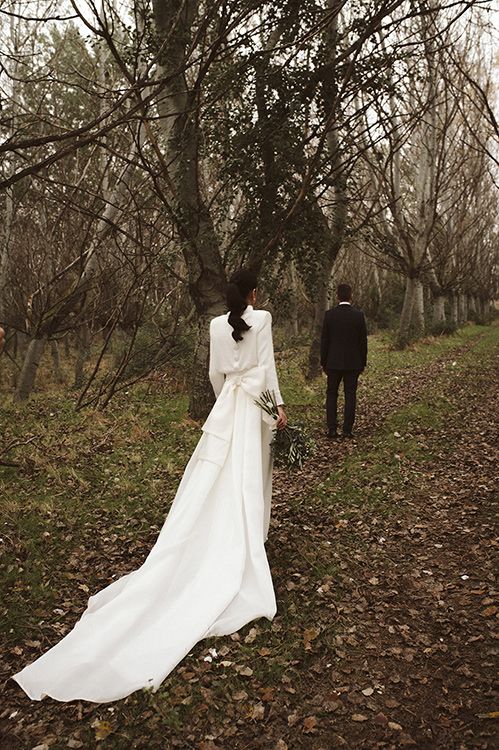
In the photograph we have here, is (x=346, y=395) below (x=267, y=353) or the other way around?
below

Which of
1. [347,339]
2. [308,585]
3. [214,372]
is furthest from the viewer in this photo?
[347,339]

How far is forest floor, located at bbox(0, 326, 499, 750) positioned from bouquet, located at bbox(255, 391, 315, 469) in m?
0.95

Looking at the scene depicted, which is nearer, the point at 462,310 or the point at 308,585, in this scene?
the point at 308,585

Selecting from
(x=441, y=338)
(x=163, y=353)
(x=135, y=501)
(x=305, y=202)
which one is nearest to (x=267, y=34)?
(x=305, y=202)

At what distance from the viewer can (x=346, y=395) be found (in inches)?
360

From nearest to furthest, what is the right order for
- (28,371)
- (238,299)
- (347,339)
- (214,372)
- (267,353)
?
1. (238,299)
2. (267,353)
3. (214,372)
4. (347,339)
5. (28,371)

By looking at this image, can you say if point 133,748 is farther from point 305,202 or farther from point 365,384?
point 365,384

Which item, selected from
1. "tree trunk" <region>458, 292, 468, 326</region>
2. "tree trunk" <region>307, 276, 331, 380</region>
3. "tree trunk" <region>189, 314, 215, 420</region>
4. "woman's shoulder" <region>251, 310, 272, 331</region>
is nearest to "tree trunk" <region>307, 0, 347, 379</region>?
"tree trunk" <region>307, 276, 331, 380</region>

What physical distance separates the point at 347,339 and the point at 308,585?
16.0ft

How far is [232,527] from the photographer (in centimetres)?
471

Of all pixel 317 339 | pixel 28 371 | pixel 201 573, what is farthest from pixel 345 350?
pixel 28 371

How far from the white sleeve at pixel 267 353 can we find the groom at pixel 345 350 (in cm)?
394

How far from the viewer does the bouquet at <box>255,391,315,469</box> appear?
17.1 ft

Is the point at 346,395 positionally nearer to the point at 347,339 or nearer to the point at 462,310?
the point at 347,339
